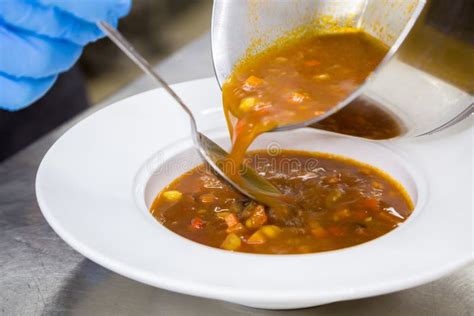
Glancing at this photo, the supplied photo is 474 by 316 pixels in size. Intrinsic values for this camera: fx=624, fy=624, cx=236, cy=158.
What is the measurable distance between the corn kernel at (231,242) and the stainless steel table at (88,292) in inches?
6.1

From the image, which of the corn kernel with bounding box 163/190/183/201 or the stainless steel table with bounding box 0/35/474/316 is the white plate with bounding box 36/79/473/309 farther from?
the stainless steel table with bounding box 0/35/474/316

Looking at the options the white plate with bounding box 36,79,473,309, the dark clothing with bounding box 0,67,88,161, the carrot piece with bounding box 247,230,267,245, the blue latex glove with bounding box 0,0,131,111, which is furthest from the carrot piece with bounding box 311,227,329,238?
the dark clothing with bounding box 0,67,88,161

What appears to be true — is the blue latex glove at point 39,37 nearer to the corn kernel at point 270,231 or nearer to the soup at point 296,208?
the soup at point 296,208

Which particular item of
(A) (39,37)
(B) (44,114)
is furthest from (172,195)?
(B) (44,114)

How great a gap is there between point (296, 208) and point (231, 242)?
30cm

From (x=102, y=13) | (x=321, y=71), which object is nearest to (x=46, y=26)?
(x=102, y=13)

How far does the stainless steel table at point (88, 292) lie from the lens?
1.68 m

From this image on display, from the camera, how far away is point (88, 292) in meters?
1.79

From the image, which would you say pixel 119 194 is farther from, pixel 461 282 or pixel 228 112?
pixel 461 282

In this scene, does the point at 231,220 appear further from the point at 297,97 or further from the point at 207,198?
the point at 297,97

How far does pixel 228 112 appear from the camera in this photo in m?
1.98

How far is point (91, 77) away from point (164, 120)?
3.82 meters

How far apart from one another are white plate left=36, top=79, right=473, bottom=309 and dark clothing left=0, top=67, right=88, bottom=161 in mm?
888

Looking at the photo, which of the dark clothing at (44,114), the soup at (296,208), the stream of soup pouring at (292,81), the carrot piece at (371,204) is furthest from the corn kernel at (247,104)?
the dark clothing at (44,114)
